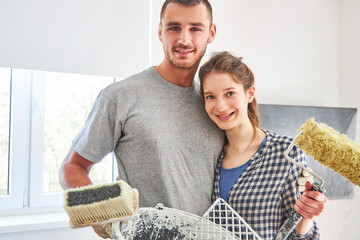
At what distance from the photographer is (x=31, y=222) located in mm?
1897

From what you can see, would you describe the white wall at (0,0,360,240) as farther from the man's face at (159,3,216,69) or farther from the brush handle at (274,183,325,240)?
the brush handle at (274,183,325,240)

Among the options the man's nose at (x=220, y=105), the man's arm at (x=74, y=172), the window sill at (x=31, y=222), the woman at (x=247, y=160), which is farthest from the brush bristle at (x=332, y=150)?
the window sill at (x=31, y=222)

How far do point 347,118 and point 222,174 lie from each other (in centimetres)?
185

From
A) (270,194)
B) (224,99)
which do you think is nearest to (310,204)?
(270,194)

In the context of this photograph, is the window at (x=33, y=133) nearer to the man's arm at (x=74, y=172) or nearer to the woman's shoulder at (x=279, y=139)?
the man's arm at (x=74, y=172)

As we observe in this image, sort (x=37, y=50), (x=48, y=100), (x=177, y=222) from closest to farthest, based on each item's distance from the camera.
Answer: (x=177, y=222) → (x=37, y=50) → (x=48, y=100)

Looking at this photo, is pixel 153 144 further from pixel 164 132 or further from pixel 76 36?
pixel 76 36

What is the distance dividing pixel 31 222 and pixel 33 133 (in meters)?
0.50

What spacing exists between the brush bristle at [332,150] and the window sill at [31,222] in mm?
1518

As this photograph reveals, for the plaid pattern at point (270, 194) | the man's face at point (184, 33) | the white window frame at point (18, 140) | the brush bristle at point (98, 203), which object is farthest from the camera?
the white window frame at point (18, 140)

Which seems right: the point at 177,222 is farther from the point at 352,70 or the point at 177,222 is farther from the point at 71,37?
the point at 352,70

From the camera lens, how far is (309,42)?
275 centimetres

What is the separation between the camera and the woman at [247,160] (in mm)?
1104

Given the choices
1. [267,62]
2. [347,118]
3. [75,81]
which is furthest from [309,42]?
[75,81]
